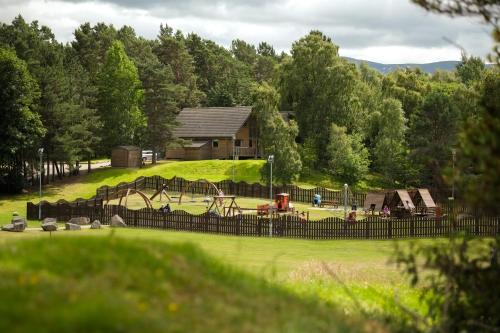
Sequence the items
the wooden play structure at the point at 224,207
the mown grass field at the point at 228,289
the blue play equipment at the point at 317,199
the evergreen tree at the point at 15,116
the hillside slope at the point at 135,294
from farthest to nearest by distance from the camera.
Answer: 1. the evergreen tree at the point at 15,116
2. the blue play equipment at the point at 317,199
3. the wooden play structure at the point at 224,207
4. the mown grass field at the point at 228,289
5. the hillside slope at the point at 135,294

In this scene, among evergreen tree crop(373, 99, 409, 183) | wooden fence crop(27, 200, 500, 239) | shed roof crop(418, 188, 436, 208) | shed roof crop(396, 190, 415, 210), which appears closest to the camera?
wooden fence crop(27, 200, 500, 239)

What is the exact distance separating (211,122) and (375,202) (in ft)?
118

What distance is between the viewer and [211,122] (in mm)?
85188

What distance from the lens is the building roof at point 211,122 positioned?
83.4m

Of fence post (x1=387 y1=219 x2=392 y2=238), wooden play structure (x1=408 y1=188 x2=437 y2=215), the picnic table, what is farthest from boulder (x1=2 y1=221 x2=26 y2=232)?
wooden play structure (x1=408 y1=188 x2=437 y2=215)

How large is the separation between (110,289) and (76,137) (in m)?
58.6

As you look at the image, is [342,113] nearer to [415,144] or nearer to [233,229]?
[415,144]

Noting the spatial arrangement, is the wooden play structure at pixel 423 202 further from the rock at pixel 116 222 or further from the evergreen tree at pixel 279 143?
the rock at pixel 116 222

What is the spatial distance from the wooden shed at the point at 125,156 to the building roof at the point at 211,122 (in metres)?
11.0

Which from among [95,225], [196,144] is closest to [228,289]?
[95,225]

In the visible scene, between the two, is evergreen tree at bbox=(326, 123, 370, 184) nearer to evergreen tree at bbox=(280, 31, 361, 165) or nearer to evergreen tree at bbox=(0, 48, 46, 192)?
evergreen tree at bbox=(280, 31, 361, 165)

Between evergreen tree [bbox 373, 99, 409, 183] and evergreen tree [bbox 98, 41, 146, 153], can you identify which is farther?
evergreen tree [bbox 98, 41, 146, 153]

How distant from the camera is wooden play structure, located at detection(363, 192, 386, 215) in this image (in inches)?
2064

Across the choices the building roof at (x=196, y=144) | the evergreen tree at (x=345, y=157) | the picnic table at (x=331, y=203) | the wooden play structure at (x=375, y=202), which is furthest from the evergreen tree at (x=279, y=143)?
the wooden play structure at (x=375, y=202)
